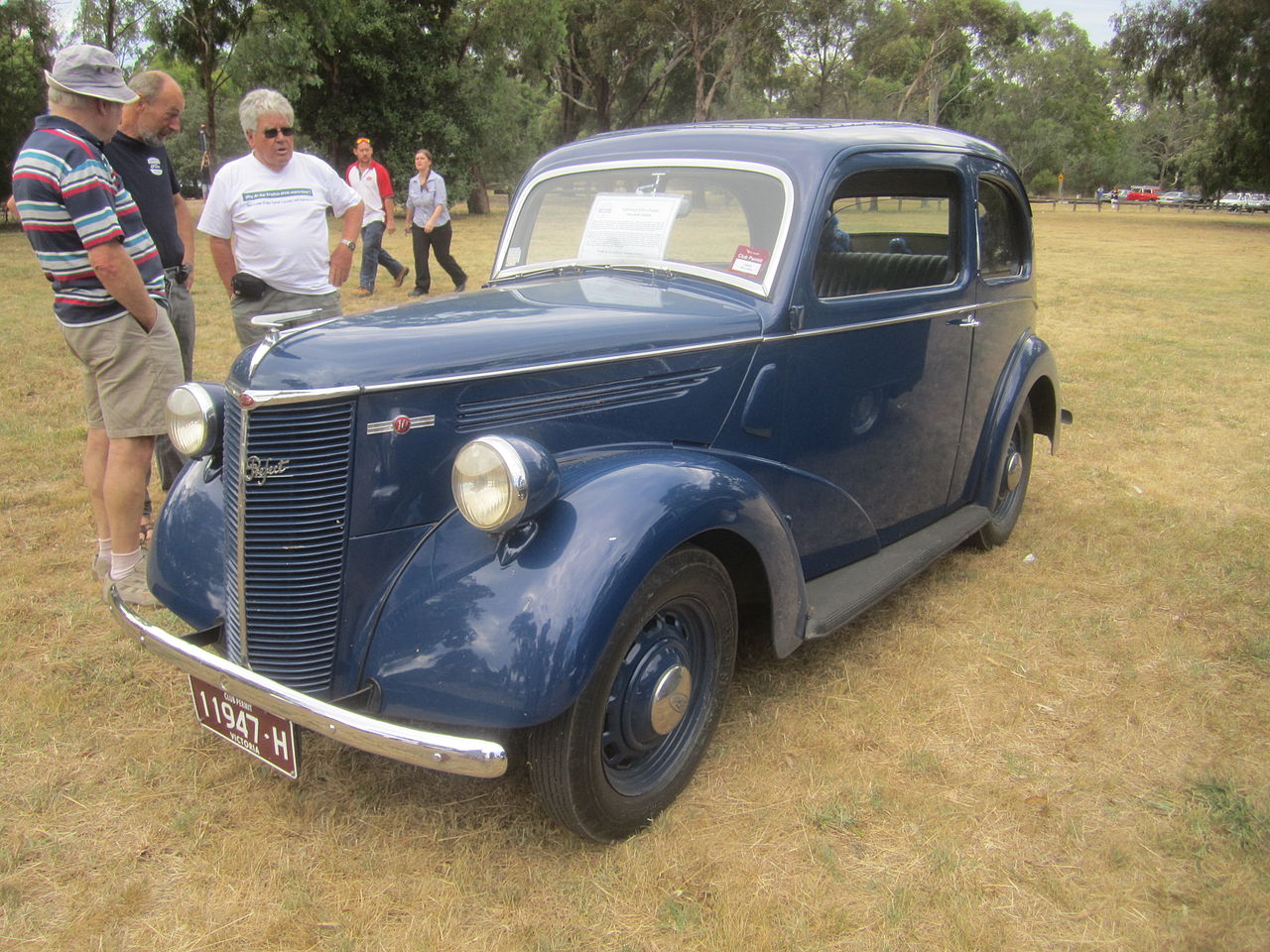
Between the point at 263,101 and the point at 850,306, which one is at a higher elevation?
the point at 263,101

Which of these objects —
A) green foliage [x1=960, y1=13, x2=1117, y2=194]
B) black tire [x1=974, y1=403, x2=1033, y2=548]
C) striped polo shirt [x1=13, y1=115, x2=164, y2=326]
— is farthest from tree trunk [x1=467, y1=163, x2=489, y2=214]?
green foliage [x1=960, y1=13, x2=1117, y2=194]

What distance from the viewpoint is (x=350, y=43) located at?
22281 millimetres

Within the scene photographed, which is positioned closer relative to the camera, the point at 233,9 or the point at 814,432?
the point at 814,432

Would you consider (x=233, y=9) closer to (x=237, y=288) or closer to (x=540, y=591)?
(x=237, y=288)

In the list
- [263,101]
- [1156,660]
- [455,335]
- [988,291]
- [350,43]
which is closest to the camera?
[455,335]

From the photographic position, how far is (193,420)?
2.56 metres

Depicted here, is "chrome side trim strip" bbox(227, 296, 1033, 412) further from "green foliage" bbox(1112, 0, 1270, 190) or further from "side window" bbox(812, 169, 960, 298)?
"green foliage" bbox(1112, 0, 1270, 190)

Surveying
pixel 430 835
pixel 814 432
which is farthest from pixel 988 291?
pixel 430 835

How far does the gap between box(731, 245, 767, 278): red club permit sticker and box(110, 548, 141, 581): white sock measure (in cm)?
244

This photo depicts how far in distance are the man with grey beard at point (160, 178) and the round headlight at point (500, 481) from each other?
7.73 feet

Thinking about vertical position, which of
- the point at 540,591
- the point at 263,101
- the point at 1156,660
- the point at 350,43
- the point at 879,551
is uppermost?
the point at 350,43

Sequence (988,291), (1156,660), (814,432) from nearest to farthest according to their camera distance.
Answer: (814,432) < (1156,660) < (988,291)

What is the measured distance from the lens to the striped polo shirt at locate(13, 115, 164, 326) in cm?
309

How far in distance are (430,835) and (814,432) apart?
66.0 inches
